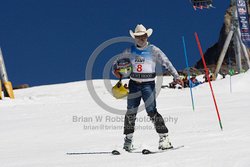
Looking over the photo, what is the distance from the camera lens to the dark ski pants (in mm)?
6344

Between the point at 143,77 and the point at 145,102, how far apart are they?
13.8 inches

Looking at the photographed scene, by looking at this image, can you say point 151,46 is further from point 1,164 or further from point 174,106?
point 174,106

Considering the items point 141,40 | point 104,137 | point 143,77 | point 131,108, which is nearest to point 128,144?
point 131,108

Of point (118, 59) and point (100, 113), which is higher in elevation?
point (118, 59)

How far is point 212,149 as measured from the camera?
5.58 m

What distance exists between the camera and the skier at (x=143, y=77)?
6.35 meters

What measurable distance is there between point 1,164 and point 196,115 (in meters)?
6.33

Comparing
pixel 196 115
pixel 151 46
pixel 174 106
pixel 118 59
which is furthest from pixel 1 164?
pixel 174 106

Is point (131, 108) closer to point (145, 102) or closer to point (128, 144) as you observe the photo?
point (145, 102)

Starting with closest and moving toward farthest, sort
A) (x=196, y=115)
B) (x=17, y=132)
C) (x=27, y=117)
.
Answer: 1. (x=17, y=132)
2. (x=196, y=115)
3. (x=27, y=117)

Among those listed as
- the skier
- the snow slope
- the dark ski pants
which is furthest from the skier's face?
the snow slope

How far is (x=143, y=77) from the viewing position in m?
6.39

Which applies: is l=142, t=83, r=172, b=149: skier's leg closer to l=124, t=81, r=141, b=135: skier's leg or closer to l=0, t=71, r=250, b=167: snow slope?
l=124, t=81, r=141, b=135: skier's leg

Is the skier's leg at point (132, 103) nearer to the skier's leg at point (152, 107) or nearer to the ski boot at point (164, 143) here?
the skier's leg at point (152, 107)
